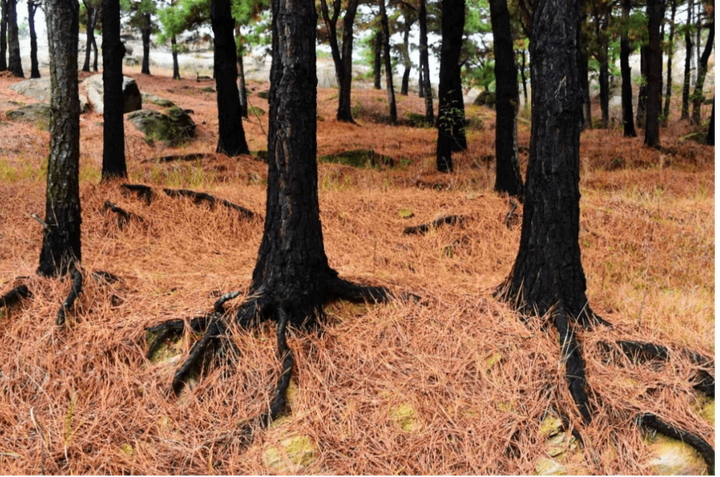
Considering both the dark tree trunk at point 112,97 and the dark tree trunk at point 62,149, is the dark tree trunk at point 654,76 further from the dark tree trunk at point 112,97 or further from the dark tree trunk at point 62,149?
the dark tree trunk at point 62,149

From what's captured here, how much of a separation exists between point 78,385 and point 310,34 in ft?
9.18

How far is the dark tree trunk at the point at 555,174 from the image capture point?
3453 mm

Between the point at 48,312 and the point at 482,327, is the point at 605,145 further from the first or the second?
the point at 48,312

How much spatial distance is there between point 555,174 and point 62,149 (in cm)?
391

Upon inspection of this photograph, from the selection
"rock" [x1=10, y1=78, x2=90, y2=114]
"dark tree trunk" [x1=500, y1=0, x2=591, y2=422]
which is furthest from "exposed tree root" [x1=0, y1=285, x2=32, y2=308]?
"rock" [x1=10, y1=78, x2=90, y2=114]

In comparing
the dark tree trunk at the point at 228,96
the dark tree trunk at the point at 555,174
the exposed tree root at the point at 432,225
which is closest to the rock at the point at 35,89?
the dark tree trunk at the point at 228,96

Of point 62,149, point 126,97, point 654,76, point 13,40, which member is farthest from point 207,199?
point 13,40

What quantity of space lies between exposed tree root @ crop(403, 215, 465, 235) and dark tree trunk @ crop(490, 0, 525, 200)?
182 cm

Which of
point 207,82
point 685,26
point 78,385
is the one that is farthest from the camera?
point 207,82

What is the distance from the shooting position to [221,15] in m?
10.0

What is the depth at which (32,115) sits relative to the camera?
14.4 meters

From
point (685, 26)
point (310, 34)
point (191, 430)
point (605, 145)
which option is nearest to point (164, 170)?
point (310, 34)

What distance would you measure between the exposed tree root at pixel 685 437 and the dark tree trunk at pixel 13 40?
96.5 feet

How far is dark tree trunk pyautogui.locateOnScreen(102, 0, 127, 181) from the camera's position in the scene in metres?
7.84
